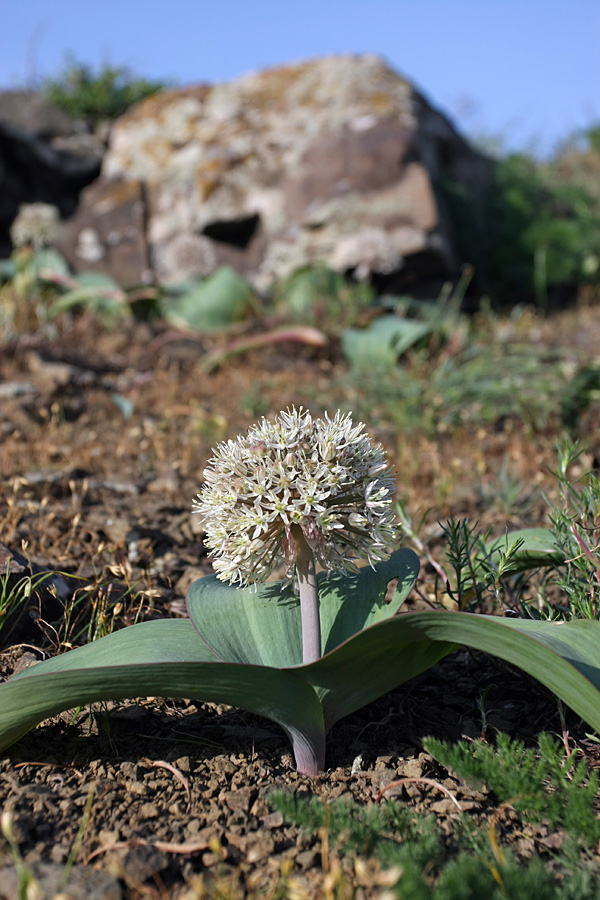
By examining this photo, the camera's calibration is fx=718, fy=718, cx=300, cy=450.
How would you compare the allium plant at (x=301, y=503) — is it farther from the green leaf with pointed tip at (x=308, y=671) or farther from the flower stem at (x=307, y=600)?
the green leaf with pointed tip at (x=308, y=671)

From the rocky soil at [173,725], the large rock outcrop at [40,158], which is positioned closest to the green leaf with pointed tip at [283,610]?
the rocky soil at [173,725]

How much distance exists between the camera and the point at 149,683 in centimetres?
135

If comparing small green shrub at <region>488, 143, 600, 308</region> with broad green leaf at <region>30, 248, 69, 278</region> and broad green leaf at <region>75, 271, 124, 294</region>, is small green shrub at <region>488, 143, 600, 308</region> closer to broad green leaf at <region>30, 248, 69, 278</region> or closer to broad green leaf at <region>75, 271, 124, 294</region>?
broad green leaf at <region>75, 271, 124, 294</region>

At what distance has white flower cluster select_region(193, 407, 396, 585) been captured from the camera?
1.40 m

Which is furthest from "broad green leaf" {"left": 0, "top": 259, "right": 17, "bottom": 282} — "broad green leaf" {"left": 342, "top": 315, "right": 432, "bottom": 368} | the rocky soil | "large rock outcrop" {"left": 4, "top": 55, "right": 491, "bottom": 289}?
"broad green leaf" {"left": 342, "top": 315, "right": 432, "bottom": 368}

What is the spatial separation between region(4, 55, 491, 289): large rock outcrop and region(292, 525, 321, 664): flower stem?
14.6ft

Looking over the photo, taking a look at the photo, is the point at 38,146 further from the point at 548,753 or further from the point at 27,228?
the point at 548,753

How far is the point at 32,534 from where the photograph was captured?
8.13 feet

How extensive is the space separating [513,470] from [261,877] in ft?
8.04

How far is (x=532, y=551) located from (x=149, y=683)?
1.07 metres

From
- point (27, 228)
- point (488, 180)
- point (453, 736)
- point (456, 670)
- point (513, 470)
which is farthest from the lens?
point (488, 180)

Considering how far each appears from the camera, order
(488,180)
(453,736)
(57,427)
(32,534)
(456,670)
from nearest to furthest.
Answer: (453,736), (456,670), (32,534), (57,427), (488,180)

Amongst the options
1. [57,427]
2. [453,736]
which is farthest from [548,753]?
[57,427]

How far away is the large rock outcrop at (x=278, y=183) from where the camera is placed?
19.3 feet
